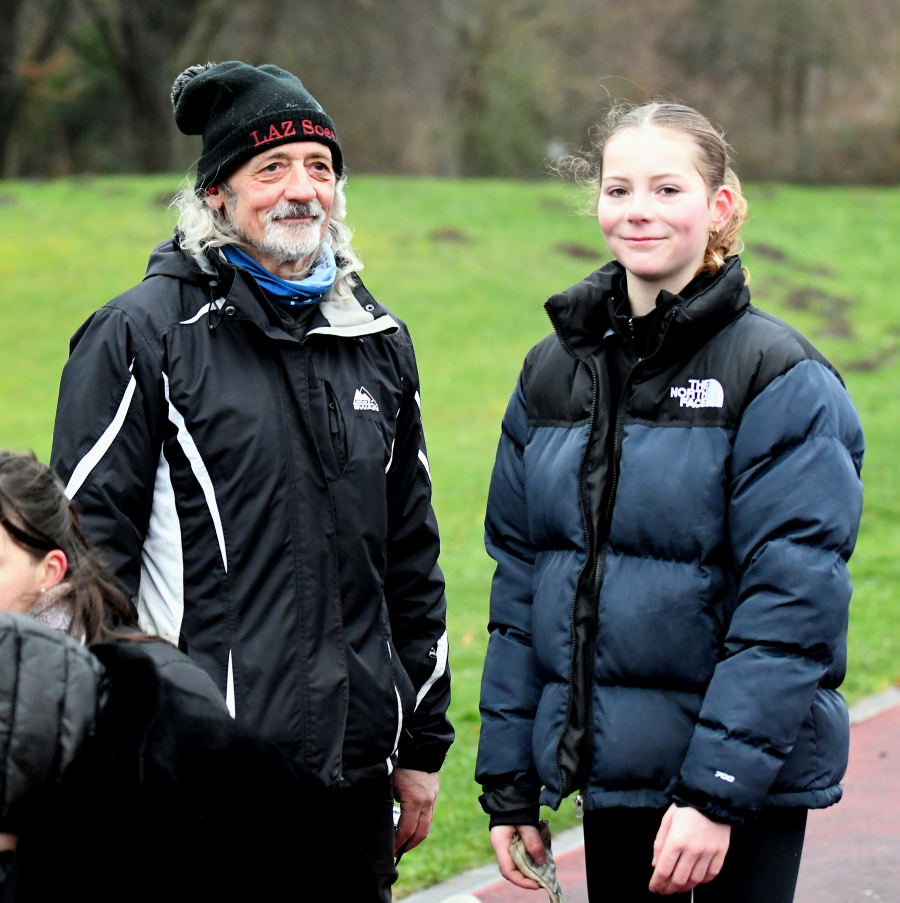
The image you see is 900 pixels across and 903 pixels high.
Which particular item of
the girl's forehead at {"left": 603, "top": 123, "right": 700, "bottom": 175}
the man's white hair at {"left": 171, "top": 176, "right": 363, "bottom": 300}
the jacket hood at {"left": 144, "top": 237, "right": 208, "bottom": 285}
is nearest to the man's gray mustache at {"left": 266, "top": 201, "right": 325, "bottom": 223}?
the man's white hair at {"left": 171, "top": 176, "right": 363, "bottom": 300}

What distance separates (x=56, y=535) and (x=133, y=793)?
2.08 feet

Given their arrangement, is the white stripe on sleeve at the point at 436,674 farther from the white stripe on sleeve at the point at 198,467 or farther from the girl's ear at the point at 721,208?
the girl's ear at the point at 721,208

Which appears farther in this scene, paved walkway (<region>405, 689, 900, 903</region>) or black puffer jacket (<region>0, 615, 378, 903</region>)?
paved walkway (<region>405, 689, 900, 903</region>)

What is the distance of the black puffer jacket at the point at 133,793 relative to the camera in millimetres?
1854

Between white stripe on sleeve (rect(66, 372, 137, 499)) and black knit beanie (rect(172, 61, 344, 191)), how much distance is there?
70 cm

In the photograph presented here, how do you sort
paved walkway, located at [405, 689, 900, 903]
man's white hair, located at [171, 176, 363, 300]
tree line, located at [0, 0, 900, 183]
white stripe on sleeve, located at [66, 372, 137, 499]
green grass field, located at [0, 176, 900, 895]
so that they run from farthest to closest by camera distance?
1. tree line, located at [0, 0, 900, 183]
2. green grass field, located at [0, 176, 900, 895]
3. paved walkway, located at [405, 689, 900, 903]
4. man's white hair, located at [171, 176, 363, 300]
5. white stripe on sleeve, located at [66, 372, 137, 499]

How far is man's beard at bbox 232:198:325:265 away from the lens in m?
3.09

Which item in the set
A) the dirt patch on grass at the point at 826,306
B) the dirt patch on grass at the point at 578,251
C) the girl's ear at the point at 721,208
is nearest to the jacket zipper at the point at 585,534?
the girl's ear at the point at 721,208

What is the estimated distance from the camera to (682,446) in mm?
2662

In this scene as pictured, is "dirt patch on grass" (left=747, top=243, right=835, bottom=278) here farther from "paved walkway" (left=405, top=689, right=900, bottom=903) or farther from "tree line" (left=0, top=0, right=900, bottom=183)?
"paved walkway" (left=405, top=689, right=900, bottom=903)

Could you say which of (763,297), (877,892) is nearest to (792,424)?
(877,892)

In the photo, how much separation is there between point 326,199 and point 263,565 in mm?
945

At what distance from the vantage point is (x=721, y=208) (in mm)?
2822

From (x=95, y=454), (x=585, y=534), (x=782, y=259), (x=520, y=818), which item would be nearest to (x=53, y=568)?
(x=95, y=454)
